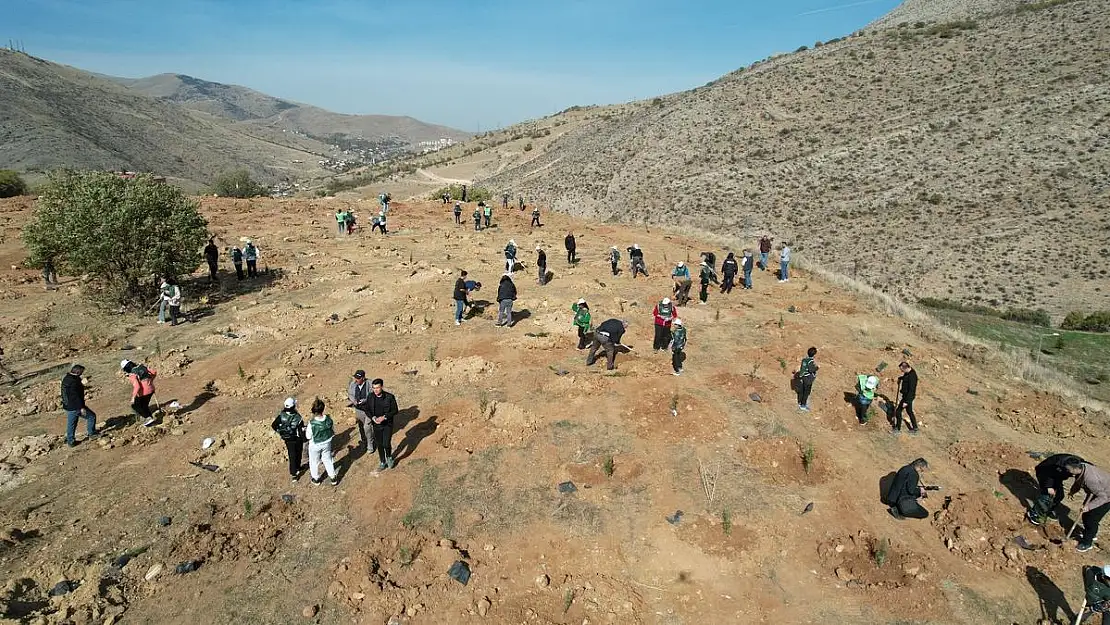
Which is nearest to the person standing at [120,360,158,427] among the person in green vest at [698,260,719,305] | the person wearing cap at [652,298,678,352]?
the person wearing cap at [652,298,678,352]

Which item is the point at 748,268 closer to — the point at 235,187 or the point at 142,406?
the point at 142,406

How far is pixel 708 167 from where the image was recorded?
52656 millimetres

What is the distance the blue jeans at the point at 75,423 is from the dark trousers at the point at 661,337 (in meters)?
12.7

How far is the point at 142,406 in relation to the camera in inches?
466

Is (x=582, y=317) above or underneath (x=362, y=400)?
above

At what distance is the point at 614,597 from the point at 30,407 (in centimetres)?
1358

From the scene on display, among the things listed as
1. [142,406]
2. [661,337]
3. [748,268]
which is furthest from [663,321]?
[142,406]

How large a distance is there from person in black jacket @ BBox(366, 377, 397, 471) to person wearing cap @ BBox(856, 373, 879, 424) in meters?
9.79

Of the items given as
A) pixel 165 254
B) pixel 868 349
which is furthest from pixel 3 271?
pixel 868 349

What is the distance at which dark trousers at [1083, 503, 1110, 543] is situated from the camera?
875cm

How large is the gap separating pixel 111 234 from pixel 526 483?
17.4 meters

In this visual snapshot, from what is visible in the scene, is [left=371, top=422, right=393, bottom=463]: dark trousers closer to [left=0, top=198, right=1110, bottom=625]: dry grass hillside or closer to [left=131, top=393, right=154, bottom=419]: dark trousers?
[left=0, top=198, right=1110, bottom=625]: dry grass hillside

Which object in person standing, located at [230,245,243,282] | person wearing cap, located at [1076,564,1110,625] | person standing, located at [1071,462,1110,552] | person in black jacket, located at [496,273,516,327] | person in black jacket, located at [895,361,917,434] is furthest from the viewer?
person standing, located at [230,245,243,282]

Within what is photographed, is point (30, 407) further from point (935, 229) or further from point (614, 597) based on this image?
point (935, 229)
